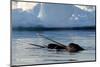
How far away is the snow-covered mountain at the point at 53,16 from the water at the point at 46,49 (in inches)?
3.9

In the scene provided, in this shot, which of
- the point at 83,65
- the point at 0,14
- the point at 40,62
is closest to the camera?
the point at 0,14

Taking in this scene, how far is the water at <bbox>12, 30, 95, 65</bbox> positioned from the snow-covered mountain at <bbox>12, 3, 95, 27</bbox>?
0.10 m

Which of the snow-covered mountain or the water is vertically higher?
the snow-covered mountain

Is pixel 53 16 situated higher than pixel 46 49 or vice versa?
pixel 53 16

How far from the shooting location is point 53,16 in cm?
275

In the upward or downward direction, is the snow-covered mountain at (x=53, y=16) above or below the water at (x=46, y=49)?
above

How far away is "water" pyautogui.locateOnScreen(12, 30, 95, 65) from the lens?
259 cm

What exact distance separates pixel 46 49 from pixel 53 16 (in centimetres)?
40

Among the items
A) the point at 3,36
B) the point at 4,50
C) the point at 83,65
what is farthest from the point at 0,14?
the point at 83,65

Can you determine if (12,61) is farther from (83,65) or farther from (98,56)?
(98,56)

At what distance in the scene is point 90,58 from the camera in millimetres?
2912

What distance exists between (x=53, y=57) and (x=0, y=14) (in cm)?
78

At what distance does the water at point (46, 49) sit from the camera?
8.50 ft

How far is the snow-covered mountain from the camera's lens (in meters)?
2.61
